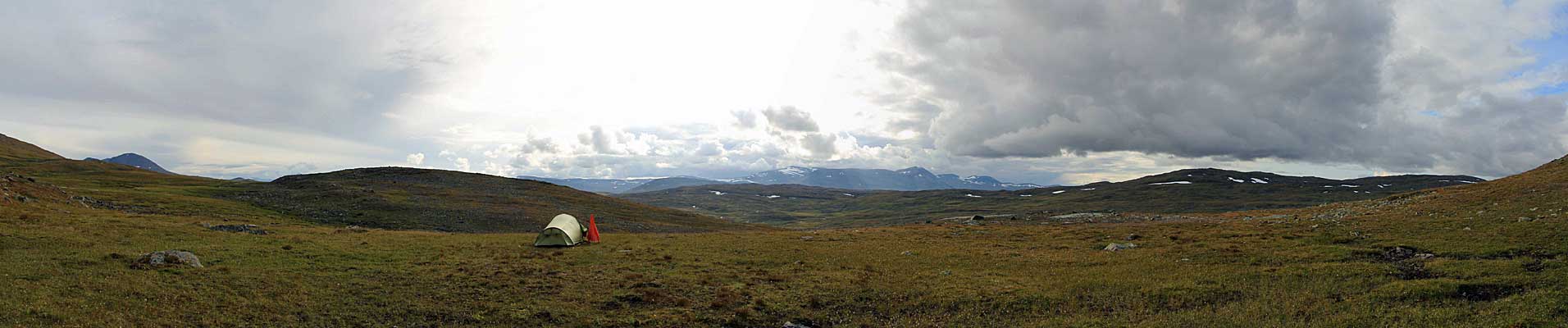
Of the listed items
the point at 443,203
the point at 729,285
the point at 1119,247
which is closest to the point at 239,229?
the point at 729,285

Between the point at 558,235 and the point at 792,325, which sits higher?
the point at 558,235

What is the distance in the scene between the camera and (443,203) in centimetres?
9669

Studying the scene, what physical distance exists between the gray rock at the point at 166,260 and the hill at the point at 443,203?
150 feet

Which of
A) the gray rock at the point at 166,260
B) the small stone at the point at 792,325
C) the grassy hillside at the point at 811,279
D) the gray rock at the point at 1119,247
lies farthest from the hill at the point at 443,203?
the small stone at the point at 792,325

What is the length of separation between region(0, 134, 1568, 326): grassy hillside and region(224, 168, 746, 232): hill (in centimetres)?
3127

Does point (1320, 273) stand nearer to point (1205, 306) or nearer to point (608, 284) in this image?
point (1205, 306)

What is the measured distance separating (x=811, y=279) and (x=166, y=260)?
1110 inches

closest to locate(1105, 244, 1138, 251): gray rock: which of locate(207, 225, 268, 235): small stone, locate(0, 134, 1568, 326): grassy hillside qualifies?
locate(0, 134, 1568, 326): grassy hillside

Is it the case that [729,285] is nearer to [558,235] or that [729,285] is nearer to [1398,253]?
[558,235]

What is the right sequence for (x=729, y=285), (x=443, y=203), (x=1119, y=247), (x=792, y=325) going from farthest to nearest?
(x=443, y=203)
(x=1119, y=247)
(x=729, y=285)
(x=792, y=325)

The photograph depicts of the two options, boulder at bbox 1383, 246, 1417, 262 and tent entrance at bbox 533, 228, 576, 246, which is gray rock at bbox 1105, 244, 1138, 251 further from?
tent entrance at bbox 533, 228, 576, 246

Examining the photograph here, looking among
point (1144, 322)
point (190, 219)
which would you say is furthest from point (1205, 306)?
point (190, 219)

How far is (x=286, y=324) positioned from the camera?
2031 cm

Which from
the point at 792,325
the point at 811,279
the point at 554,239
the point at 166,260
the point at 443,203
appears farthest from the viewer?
the point at 443,203
